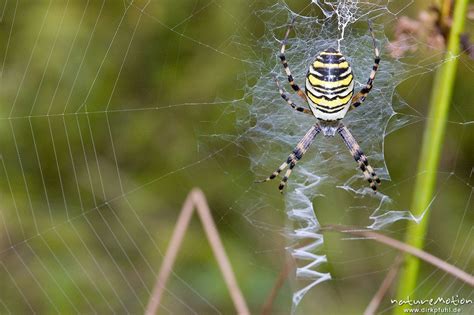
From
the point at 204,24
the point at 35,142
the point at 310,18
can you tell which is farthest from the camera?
the point at 35,142

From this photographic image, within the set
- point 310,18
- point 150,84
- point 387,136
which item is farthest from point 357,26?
point 150,84

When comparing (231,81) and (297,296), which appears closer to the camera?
(297,296)

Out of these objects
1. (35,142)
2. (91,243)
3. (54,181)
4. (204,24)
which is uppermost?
(204,24)

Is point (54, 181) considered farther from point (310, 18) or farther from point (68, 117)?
point (310, 18)

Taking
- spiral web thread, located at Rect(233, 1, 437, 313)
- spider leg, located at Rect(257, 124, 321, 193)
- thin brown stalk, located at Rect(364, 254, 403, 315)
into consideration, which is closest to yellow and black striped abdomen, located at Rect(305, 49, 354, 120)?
spiral web thread, located at Rect(233, 1, 437, 313)

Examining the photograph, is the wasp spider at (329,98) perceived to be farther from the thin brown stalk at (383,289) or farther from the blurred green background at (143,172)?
the thin brown stalk at (383,289)

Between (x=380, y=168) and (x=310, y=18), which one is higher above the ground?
(x=310, y=18)
